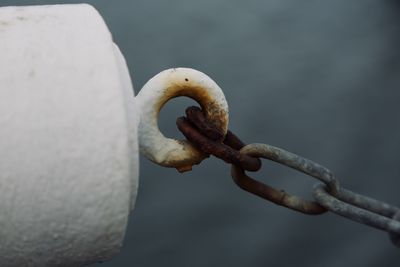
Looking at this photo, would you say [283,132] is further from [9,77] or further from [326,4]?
[9,77]

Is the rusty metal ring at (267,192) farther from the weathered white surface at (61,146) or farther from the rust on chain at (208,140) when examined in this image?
the weathered white surface at (61,146)

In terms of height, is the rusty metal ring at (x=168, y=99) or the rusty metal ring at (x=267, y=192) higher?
the rusty metal ring at (x=168, y=99)

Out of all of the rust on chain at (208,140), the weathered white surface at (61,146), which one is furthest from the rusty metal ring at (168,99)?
the weathered white surface at (61,146)

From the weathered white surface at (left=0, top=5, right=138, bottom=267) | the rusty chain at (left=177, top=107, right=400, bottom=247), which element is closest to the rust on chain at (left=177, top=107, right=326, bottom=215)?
the rusty chain at (left=177, top=107, right=400, bottom=247)

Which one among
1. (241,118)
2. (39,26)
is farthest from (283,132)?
(39,26)

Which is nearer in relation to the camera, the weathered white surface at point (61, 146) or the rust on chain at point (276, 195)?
the weathered white surface at point (61, 146)

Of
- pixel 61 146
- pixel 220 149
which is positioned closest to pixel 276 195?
pixel 220 149
